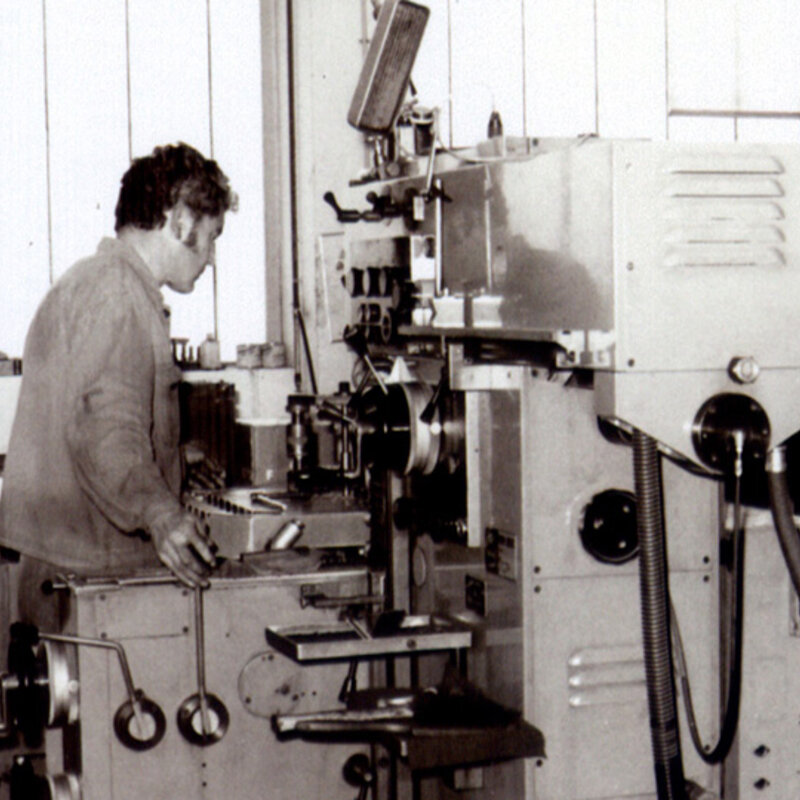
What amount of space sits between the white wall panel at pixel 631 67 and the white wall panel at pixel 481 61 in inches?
13.0

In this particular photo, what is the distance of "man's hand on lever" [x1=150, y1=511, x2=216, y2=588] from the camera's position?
92.1 inches

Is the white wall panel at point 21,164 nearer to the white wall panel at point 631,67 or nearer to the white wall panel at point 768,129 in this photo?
the white wall panel at point 631,67

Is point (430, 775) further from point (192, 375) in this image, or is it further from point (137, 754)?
point (192, 375)

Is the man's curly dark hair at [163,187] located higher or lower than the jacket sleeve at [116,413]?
higher

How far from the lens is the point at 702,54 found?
15.7ft

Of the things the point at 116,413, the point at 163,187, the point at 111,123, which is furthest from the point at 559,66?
the point at 116,413

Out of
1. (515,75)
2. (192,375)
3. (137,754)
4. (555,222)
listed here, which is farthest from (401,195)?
(515,75)

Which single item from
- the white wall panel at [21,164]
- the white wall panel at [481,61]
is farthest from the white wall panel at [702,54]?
the white wall panel at [21,164]

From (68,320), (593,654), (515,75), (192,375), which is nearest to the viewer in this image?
(593,654)

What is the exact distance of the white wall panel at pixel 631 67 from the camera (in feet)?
15.5

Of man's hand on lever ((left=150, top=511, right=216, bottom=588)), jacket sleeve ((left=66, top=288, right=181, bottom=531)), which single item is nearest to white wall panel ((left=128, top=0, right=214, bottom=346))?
jacket sleeve ((left=66, top=288, right=181, bottom=531))

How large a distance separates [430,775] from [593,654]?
0.49 metres

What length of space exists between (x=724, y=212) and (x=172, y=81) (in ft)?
10.1

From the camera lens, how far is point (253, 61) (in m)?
4.53
